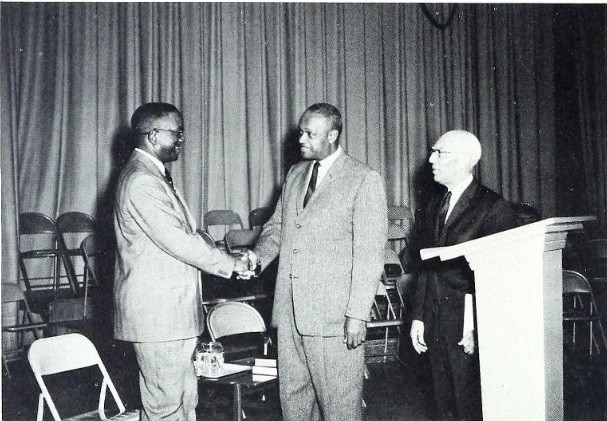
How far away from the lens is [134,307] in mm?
2879

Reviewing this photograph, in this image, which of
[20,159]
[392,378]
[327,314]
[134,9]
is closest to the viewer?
[327,314]

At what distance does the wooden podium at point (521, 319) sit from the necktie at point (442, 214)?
2.56ft

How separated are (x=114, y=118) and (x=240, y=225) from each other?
2135mm

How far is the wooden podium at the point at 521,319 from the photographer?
1957mm

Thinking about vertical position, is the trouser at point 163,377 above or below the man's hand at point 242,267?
below

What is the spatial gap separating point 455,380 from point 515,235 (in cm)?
97

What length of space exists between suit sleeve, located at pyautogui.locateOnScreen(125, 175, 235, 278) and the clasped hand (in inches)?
13.2

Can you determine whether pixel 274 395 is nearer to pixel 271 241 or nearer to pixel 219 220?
pixel 271 241

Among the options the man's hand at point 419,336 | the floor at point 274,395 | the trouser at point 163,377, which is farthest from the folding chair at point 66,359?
the man's hand at point 419,336

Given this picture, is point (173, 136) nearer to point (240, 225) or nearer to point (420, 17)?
point (240, 225)

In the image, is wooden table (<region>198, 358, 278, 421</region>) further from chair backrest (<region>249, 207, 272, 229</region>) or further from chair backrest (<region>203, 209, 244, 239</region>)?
chair backrest (<region>249, 207, 272, 229</region>)

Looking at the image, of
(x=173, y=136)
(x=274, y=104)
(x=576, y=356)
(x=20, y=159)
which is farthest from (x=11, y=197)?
(x=576, y=356)

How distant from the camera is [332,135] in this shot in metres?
3.05

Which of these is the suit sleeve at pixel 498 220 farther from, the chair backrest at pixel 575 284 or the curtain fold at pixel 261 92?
the curtain fold at pixel 261 92
